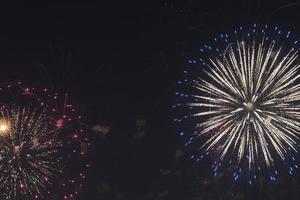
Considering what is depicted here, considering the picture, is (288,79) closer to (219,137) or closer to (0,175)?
(219,137)

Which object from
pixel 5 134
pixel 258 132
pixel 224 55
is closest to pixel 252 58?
pixel 224 55

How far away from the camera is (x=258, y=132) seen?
1669cm

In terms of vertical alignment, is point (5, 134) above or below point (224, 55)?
below

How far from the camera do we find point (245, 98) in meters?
16.4

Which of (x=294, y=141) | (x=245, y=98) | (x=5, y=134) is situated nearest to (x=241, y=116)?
(x=245, y=98)

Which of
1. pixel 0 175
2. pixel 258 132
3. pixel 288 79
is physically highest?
pixel 288 79

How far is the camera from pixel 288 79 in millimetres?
16422

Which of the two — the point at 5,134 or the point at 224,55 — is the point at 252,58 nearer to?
the point at 224,55

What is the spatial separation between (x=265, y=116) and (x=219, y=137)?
138 centimetres

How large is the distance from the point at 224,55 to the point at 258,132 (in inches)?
89.8

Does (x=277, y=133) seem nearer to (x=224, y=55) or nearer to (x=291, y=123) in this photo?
(x=291, y=123)

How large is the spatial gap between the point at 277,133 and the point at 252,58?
2.15m

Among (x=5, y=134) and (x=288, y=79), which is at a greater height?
(x=288, y=79)

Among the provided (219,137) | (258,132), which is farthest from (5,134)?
(258,132)
